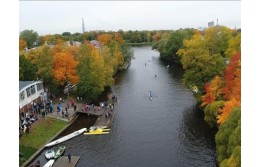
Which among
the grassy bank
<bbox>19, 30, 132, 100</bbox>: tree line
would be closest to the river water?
the grassy bank

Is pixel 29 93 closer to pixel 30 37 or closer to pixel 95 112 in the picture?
pixel 95 112

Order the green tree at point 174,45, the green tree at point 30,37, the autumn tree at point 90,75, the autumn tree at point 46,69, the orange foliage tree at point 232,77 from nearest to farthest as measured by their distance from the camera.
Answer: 1. the orange foliage tree at point 232,77
2. the autumn tree at point 90,75
3. the autumn tree at point 46,69
4. the green tree at point 174,45
5. the green tree at point 30,37

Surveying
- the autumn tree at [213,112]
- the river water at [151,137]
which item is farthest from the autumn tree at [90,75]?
the autumn tree at [213,112]

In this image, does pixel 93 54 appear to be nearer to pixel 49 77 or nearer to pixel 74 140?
pixel 49 77

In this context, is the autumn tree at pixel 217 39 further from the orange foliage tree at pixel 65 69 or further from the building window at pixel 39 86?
the building window at pixel 39 86
